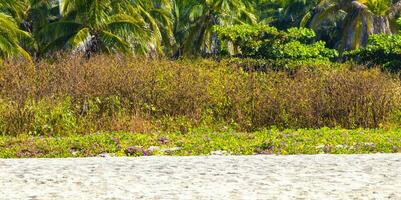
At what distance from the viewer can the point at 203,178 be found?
998 centimetres

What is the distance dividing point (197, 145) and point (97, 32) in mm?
14427

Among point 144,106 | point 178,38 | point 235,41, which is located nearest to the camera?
point 144,106

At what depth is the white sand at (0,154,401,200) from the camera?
29.2 feet

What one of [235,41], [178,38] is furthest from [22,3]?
[178,38]

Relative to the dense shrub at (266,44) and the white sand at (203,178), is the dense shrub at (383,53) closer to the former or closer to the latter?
the dense shrub at (266,44)

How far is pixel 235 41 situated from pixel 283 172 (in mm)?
21758

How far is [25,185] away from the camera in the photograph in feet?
31.1

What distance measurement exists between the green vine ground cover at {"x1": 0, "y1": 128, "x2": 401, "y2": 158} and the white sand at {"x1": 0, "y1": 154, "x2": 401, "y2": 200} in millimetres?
2004

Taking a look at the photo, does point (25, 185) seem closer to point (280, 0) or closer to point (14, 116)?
point (14, 116)

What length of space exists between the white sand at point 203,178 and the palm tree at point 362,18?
82.2 ft

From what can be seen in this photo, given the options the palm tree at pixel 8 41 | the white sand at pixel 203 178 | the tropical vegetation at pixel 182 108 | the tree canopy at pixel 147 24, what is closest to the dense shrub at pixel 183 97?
the tropical vegetation at pixel 182 108

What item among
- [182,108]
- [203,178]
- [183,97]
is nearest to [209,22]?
[183,97]

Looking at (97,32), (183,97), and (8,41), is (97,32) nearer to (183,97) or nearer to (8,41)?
(8,41)

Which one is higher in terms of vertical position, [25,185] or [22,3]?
[22,3]
